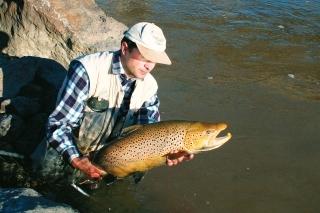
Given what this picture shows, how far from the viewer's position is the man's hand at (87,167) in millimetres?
3828

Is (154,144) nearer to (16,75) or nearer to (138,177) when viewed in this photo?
(138,177)

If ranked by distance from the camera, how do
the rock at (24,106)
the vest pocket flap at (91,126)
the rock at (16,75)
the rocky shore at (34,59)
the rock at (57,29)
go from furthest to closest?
the rock at (57,29) < the rock at (16,75) < the rock at (24,106) < the rocky shore at (34,59) < the vest pocket flap at (91,126)

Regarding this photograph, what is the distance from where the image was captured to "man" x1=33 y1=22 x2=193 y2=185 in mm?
3865

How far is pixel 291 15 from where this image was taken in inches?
432

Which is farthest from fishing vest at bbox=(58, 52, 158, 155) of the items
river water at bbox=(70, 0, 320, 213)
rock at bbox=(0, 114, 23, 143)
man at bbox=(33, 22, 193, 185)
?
rock at bbox=(0, 114, 23, 143)

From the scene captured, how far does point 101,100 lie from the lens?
13.6 feet

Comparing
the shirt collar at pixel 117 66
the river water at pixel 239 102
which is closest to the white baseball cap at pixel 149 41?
the shirt collar at pixel 117 66

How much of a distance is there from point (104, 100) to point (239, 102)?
297 centimetres

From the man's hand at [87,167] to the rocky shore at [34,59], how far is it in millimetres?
646

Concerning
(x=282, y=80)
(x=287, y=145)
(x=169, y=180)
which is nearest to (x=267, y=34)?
(x=282, y=80)

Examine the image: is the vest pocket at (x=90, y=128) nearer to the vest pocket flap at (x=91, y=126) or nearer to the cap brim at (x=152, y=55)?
the vest pocket flap at (x=91, y=126)

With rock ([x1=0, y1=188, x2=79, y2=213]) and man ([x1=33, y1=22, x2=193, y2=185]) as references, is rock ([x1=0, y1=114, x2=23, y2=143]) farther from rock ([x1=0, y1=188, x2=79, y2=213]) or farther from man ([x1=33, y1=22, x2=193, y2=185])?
rock ([x1=0, y1=188, x2=79, y2=213])

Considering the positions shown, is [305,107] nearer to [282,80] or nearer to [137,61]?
[282,80]

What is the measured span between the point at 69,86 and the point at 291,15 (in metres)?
8.19
